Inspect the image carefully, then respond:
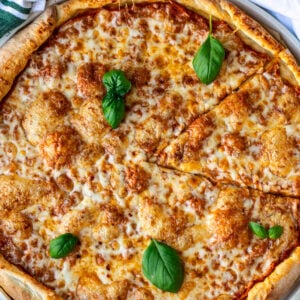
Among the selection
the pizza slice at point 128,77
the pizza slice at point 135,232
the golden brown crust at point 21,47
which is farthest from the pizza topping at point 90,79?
the pizza slice at point 135,232

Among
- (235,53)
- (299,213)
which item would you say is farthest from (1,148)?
(299,213)

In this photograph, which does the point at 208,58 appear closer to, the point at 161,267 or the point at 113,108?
the point at 113,108

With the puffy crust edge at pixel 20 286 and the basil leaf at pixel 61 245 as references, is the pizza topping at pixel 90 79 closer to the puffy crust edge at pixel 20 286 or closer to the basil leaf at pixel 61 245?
the basil leaf at pixel 61 245

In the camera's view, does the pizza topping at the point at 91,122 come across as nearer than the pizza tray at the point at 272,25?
Yes

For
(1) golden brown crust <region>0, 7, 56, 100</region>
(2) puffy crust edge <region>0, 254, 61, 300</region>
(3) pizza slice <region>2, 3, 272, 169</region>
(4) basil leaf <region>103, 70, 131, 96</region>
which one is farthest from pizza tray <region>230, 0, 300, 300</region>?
(2) puffy crust edge <region>0, 254, 61, 300</region>

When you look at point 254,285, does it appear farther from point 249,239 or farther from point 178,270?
point 178,270

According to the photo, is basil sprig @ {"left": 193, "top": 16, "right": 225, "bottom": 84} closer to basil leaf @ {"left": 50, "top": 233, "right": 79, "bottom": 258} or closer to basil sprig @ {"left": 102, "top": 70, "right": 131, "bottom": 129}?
basil sprig @ {"left": 102, "top": 70, "right": 131, "bottom": 129}
